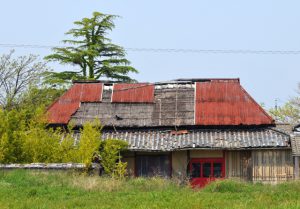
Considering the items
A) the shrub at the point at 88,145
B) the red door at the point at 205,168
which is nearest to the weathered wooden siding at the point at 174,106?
the red door at the point at 205,168

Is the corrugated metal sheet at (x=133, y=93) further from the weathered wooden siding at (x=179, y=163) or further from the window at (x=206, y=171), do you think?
the window at (x=206, y=171)

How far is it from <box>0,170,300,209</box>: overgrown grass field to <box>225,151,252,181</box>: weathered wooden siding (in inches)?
245

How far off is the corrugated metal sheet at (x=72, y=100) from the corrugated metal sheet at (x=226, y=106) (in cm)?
521

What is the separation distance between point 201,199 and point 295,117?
3064cm

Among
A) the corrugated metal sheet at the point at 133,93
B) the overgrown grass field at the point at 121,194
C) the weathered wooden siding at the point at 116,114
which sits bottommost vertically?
the overgrown grass field at the point at 121,194

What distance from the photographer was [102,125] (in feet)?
90.3

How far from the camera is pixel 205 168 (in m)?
25.9

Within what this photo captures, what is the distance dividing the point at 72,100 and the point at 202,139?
7373 millimetres

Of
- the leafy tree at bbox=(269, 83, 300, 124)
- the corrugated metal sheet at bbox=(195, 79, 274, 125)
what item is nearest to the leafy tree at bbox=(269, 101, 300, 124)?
the leafy tree at bbox=(269, 83, 300, 124)

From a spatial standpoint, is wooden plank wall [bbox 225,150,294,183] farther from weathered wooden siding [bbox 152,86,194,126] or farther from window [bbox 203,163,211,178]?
Answer: weathered wooden siding [bbox 152,86,194,126]

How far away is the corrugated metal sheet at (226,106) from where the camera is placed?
27.0 meters

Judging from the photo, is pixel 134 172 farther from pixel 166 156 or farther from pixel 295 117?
pixel 295 117

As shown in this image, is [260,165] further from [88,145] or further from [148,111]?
[88,145]

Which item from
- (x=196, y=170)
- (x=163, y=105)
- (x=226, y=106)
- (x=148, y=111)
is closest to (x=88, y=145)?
(x=196, y=170)
